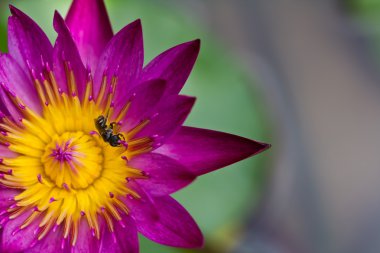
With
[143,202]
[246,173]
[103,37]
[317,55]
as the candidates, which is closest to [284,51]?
[317,55]

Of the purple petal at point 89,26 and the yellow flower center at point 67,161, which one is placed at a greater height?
the purple petal at point 89,26

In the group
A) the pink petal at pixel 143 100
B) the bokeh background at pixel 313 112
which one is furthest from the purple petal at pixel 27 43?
the bokeh background at pixel 313 112

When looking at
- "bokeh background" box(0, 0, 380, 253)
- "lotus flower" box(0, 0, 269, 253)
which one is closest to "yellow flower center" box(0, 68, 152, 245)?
"lotus flower" box(0, 0, 269, 253)

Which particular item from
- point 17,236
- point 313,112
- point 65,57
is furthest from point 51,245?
point 313,112

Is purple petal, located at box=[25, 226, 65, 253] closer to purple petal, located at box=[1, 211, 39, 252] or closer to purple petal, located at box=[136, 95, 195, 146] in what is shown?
purple petal, located at box=[1, 211, 39, 252]

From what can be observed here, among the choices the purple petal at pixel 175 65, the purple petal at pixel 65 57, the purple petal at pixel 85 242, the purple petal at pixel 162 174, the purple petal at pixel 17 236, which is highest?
the purple petal at pixel 175 65

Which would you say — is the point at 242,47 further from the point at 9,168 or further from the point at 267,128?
the point at 9,168

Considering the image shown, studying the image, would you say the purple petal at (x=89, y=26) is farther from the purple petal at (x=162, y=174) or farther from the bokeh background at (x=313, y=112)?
the bokeh background at (x=313, y=112)
